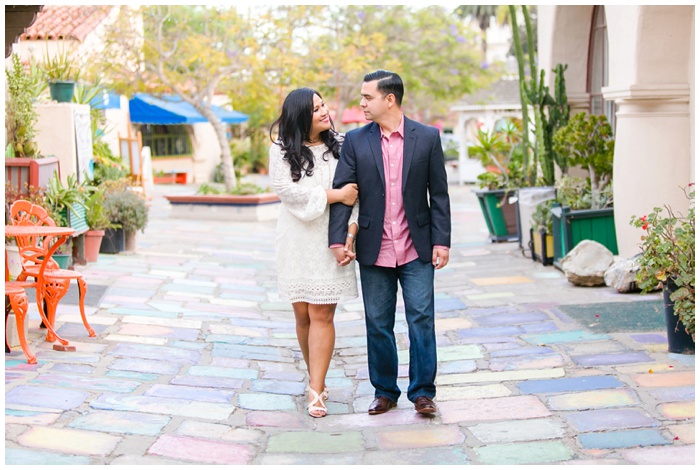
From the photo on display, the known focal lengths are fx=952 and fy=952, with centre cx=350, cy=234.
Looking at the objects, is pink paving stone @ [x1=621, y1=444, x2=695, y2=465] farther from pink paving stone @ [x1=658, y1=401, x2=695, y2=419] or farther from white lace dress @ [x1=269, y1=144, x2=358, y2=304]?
white lace dress @ [x1=269, y1=144, x2=358, y2=304]

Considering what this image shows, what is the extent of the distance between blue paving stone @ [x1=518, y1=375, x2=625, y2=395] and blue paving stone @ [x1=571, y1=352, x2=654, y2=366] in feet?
1.10

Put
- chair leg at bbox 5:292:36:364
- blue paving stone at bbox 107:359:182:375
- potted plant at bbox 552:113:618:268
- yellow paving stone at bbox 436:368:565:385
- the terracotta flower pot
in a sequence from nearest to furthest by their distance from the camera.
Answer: yellow paving stone at bbox 436:368:565:385, chair leg at bbox 5:292:36:364, blue paving stone at bbox 107:359:182:375, potted plant at bbox 552:113:618:268, the terracotta flower pot

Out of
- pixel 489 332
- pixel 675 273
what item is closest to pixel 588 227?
pixel 489 332

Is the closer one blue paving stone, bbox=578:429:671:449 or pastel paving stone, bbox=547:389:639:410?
blue paving stone, bbox=578:429:671:449

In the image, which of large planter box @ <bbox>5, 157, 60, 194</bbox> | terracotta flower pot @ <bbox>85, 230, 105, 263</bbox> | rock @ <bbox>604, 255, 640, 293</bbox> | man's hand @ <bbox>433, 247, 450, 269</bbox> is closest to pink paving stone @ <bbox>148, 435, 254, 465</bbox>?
man's hand @ <bbox>433, 247, 450, 269</bbox>

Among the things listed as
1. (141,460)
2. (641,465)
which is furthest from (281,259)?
(641,465)

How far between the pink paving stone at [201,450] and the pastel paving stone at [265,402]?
76 centimetres

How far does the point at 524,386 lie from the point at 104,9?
54.0 feet

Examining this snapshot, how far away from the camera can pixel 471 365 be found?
20.5 feet

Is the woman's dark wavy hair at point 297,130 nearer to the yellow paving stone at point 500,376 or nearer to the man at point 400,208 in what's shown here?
the man at point 400,208

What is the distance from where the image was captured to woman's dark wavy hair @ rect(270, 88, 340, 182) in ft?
16.7

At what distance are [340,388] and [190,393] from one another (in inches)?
36.3

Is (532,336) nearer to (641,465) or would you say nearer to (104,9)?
(641,465)

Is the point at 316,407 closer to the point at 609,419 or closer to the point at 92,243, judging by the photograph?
the point at 609,419
